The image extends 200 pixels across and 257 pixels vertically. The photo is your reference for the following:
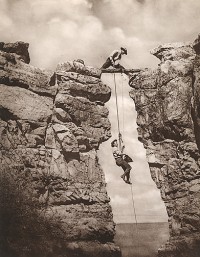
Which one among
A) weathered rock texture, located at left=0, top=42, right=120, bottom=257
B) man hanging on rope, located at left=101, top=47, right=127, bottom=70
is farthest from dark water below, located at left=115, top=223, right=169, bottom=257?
man hanging on rope, located at left=101, top=47, right=127, bottom=70

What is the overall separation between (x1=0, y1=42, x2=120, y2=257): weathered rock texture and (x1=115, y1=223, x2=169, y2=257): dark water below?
5.44m

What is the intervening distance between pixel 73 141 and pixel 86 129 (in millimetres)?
1137

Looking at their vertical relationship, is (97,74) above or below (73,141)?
above

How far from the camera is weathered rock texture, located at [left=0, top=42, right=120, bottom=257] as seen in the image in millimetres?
11891

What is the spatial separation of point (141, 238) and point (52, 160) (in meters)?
10.4

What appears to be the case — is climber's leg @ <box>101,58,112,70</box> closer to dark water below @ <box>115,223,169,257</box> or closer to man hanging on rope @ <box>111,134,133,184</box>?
man hanging on rope @ <box>111,134,133,184</box>

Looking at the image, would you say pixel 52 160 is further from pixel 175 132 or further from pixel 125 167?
pixel 175 132

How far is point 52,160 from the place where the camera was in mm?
13914

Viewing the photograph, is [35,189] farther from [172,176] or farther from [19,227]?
[172,176]

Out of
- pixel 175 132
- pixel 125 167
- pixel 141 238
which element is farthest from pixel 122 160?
pixel 141 238

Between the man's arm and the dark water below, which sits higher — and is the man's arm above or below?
above

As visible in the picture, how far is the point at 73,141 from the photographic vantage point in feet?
46.9

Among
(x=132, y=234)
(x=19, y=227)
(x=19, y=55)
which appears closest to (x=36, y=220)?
(x=19, y=227)

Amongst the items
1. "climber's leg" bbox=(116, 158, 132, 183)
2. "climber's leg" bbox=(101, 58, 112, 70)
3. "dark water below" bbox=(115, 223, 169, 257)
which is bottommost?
"dark water below" bbox=(115, 223, 169, 257)
